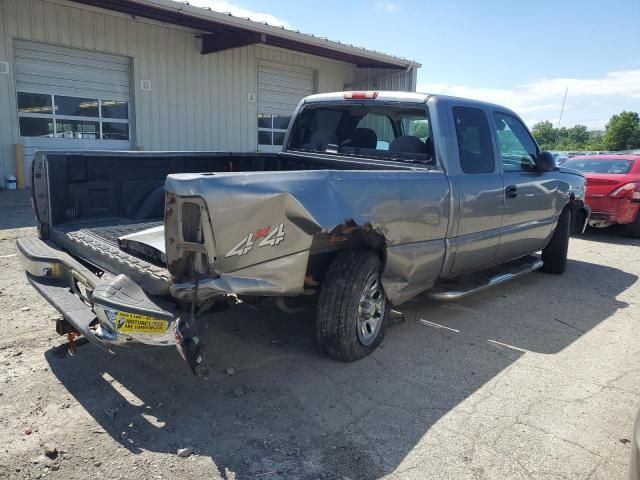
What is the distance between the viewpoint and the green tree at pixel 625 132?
43969 millimetres

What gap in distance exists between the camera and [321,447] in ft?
→ 9.14

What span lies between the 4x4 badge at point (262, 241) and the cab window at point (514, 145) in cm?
292

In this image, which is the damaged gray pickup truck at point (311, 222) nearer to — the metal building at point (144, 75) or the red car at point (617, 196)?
the red car at point (617, 196)

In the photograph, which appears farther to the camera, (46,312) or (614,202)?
(614,202)

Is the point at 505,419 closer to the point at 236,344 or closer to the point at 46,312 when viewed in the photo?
the point at 236,344

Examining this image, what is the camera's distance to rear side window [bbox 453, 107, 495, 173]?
177 inches

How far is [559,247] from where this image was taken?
655 cm

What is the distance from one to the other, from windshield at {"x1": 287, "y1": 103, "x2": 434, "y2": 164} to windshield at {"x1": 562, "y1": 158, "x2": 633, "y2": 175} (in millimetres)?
6950

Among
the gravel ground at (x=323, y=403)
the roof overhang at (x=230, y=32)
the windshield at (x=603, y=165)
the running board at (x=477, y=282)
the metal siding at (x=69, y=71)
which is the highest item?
the roof overhang at (x=230, y=32)

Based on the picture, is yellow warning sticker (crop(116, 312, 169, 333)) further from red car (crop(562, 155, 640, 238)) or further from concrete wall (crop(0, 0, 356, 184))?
concrete wall (crop(0, 0, 356, 184))

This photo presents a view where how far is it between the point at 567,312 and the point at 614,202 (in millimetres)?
5326

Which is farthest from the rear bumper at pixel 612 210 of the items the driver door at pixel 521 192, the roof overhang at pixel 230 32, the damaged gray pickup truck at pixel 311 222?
the roof overhang at pixel 230 32

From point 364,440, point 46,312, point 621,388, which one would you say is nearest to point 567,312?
point 621,388

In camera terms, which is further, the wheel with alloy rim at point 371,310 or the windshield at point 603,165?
the windshield at point 603,165
